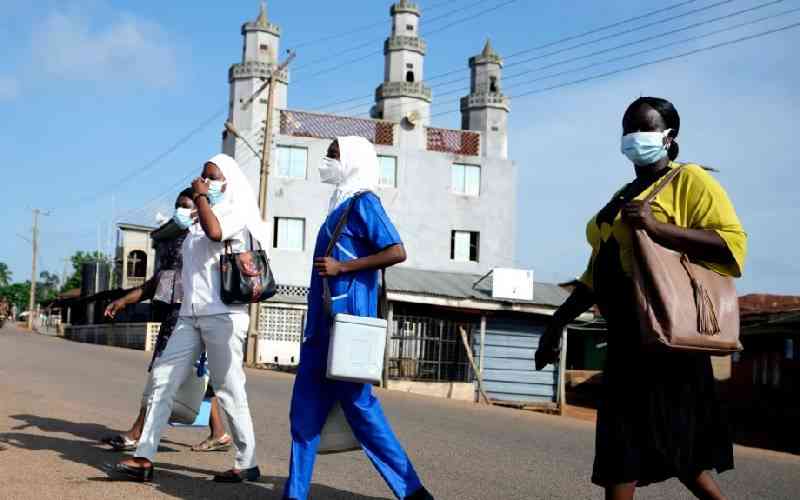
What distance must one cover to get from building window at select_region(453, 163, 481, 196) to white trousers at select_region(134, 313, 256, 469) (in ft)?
129

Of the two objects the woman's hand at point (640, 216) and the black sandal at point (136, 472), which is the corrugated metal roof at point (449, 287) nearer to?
the black sandal at point (136, 472)

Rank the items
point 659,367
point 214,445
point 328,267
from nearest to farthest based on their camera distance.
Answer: point 659,367
point 328,267
point 214,445

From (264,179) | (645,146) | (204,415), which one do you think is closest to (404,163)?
(264,179)

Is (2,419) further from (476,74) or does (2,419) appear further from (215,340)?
(476,74)

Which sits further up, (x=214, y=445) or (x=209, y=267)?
(x=209, y=267)

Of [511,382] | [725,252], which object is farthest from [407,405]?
[725,252]

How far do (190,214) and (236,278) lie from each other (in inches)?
37.8

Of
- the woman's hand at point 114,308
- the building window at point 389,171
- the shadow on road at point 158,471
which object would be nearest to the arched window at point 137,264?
the building window at point 389,171

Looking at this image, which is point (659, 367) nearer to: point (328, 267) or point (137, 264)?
point (328, 267)

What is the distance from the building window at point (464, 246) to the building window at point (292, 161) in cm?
779

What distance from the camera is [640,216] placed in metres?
3.41

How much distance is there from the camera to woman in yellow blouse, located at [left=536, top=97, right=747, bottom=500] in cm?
354

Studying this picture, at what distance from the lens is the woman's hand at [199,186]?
5.68 meters

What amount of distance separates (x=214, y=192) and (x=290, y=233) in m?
36.0
